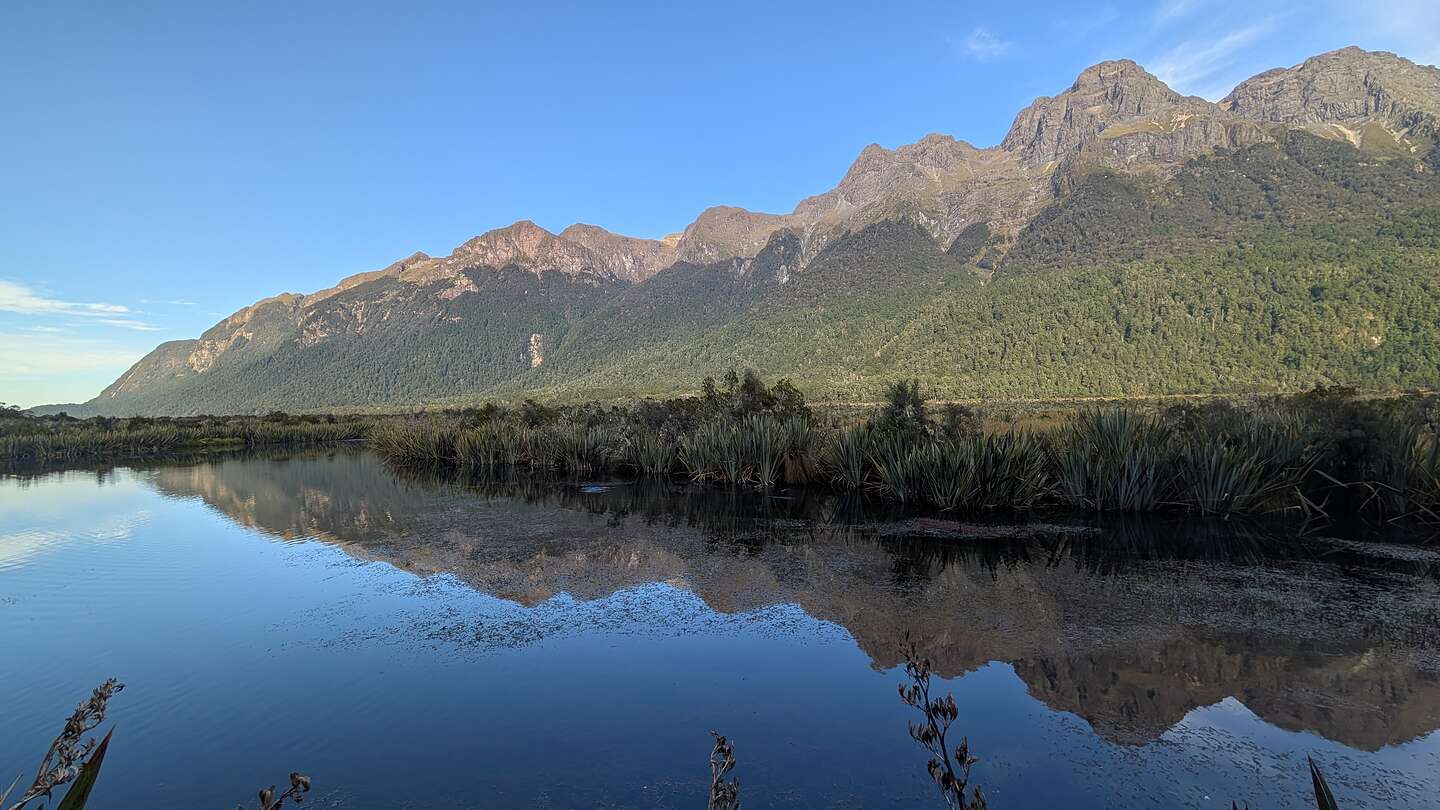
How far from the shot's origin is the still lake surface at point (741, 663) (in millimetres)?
3807

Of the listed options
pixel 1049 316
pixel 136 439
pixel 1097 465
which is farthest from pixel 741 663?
pixel 1049 316

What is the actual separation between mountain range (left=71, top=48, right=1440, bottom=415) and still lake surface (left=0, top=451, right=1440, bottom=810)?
227 ft

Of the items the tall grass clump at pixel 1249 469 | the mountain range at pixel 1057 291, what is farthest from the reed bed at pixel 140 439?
the mountain range at pixel 1057 291

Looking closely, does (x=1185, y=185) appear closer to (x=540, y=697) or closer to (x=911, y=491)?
(x=911, y=491)

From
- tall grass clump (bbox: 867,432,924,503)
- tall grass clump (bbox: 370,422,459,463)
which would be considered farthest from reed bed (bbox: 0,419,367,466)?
tall grass clump (bbox: 867,432,924,503)

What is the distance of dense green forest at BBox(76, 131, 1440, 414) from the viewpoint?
242 ft

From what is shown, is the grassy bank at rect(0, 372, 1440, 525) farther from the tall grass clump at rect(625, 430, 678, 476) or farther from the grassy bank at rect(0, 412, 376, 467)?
the grassy bank at rect(0, 412, 376, 467)

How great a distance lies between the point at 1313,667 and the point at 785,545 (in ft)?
19.7

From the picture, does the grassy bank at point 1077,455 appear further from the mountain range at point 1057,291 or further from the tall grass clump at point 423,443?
the mountain range at point 1057,291

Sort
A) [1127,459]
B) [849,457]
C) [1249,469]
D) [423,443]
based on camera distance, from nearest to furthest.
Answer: [1249,469], [1127,459], [849,457], [423,443]

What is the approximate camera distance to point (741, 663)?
5.58 meters

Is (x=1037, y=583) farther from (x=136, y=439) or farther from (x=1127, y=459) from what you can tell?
(x=136, y=439)

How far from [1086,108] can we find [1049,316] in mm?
113825

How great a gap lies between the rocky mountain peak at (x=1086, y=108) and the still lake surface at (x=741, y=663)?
608 feet
